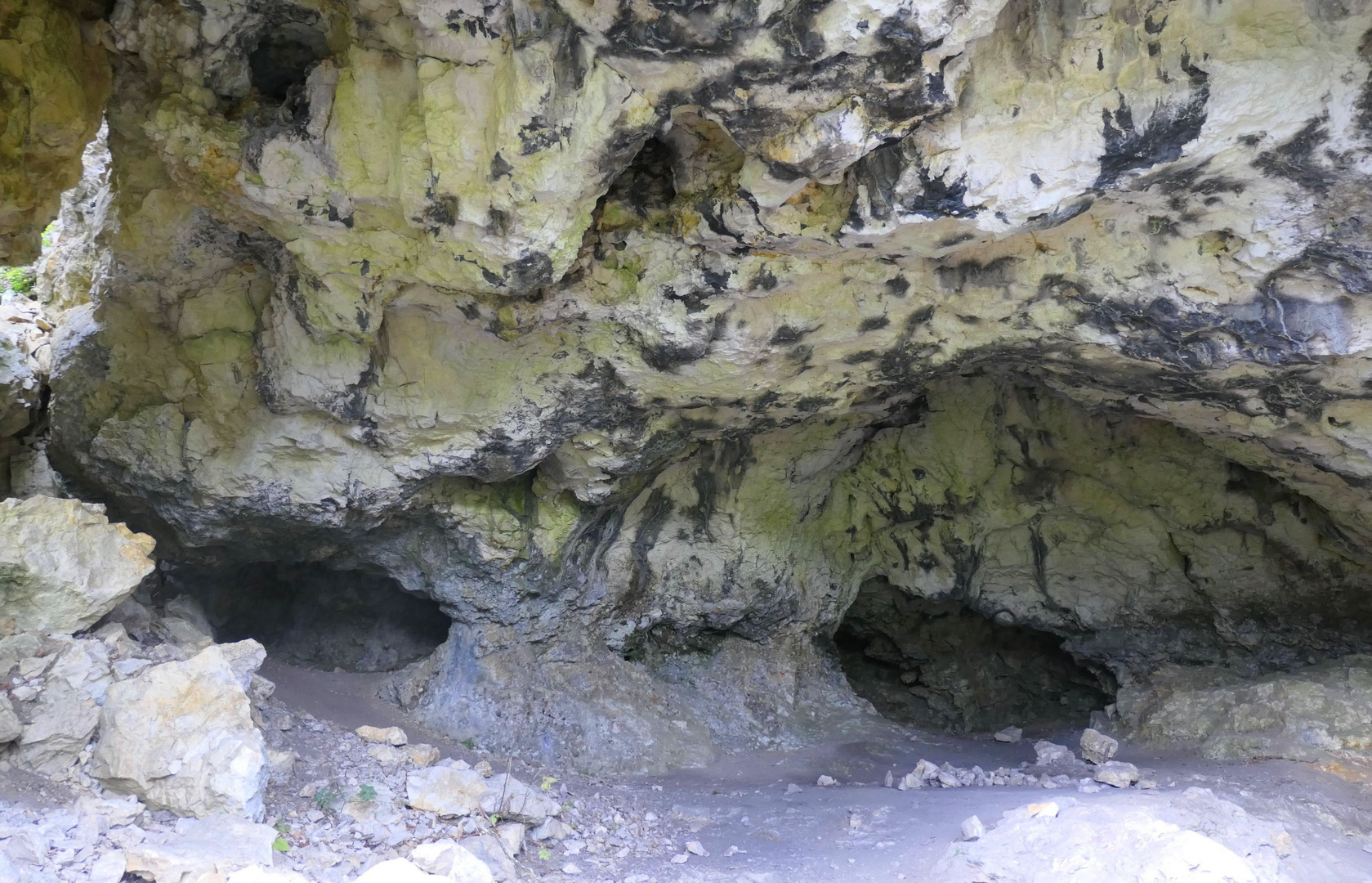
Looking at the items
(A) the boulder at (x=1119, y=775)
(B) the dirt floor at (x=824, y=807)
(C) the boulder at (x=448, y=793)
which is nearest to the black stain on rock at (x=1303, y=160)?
(B) the dirt floor at (x=824, y=807)

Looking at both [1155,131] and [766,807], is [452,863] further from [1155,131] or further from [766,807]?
[1155,131]

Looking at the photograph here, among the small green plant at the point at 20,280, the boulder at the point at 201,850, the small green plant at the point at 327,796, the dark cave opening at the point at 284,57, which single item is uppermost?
the dark cave opening at the point at 284,57

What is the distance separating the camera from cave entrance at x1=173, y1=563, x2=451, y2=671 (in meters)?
7.82

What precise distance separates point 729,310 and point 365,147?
204 centimetres

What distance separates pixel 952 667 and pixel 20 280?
30.2 ft

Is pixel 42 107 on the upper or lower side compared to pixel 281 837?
upper

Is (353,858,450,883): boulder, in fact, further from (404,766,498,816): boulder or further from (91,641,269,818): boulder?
(404,766,498,816): boulder

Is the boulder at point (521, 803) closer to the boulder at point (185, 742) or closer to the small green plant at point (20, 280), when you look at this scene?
the boulder at point (185, 742)

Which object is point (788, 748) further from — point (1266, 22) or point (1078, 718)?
point (1266, 22)

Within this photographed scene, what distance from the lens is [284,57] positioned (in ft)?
15.9

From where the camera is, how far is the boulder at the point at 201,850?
3225 mm

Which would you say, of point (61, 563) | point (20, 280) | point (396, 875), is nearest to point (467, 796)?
point (396, 875)

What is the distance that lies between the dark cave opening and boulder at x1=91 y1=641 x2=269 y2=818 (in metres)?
2.84

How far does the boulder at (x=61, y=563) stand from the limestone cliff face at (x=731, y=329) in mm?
1474
